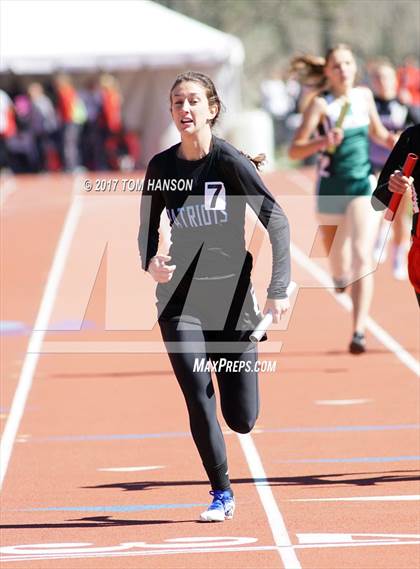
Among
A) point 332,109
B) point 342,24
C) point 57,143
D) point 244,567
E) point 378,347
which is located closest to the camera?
point 244,567

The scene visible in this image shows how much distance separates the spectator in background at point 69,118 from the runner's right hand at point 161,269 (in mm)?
24480

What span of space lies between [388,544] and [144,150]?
2774 cm

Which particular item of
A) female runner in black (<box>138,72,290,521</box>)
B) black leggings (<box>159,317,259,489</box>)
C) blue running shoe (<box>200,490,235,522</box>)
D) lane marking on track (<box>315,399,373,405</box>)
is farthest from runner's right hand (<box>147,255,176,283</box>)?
lane marking on track (<box>315,399,373,405</box>)

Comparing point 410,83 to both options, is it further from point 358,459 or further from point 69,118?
point 358,459

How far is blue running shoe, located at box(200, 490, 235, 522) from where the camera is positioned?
733 cm

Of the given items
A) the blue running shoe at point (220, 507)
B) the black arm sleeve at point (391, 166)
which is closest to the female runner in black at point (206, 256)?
the blue running shoe at point (220, 507)

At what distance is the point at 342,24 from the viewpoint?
52344 millimetres

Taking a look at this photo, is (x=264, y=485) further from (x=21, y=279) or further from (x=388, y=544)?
→ (x=21, y=279)

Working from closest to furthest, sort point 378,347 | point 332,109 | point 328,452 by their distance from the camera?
point 328,452 → point 332,109 → point 378,347

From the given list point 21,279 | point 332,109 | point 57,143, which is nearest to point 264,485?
point 332,109

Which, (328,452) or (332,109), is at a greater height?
(332,109)

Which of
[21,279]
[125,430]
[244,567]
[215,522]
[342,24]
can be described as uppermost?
[342,24]

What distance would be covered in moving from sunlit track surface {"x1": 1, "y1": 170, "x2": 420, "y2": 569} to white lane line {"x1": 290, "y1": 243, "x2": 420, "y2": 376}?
7 centimetres

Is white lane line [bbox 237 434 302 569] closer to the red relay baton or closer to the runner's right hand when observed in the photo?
the runner's right hand
